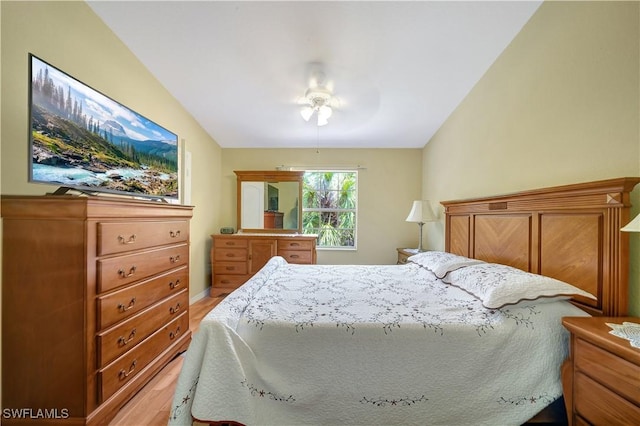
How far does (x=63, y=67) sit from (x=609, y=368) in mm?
3291

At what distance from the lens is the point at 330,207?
4.33 m

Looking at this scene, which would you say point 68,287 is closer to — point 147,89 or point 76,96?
point 76,96

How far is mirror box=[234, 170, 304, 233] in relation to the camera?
162 inches

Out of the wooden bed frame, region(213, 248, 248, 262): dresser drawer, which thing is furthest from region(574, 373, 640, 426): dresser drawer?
region(213, 248, 248, 262): dresser drawer

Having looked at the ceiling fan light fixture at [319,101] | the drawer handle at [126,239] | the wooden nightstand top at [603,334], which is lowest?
the wooden nightstand top at [603,334]

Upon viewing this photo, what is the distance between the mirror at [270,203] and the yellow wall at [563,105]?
254 centimetres

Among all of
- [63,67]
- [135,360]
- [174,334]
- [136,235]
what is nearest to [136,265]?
[136,235]

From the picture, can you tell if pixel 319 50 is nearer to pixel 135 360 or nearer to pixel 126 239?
pixel 126 239

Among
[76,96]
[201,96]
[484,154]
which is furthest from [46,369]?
[484,154]

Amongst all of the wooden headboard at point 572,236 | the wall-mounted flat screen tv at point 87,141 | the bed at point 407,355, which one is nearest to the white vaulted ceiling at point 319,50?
the wall-mounted flat screen tv at point 87,141

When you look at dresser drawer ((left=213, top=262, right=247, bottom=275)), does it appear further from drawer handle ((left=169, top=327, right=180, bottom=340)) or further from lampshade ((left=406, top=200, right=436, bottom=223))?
lampshade ((left=406, top=200, right=436, bottom=223))

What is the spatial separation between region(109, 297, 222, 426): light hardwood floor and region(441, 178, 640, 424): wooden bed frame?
79.2 inches

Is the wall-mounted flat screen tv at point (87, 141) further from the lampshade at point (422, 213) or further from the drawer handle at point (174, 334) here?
the lampshade at point (422, 213)

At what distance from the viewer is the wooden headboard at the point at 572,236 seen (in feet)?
4.07
